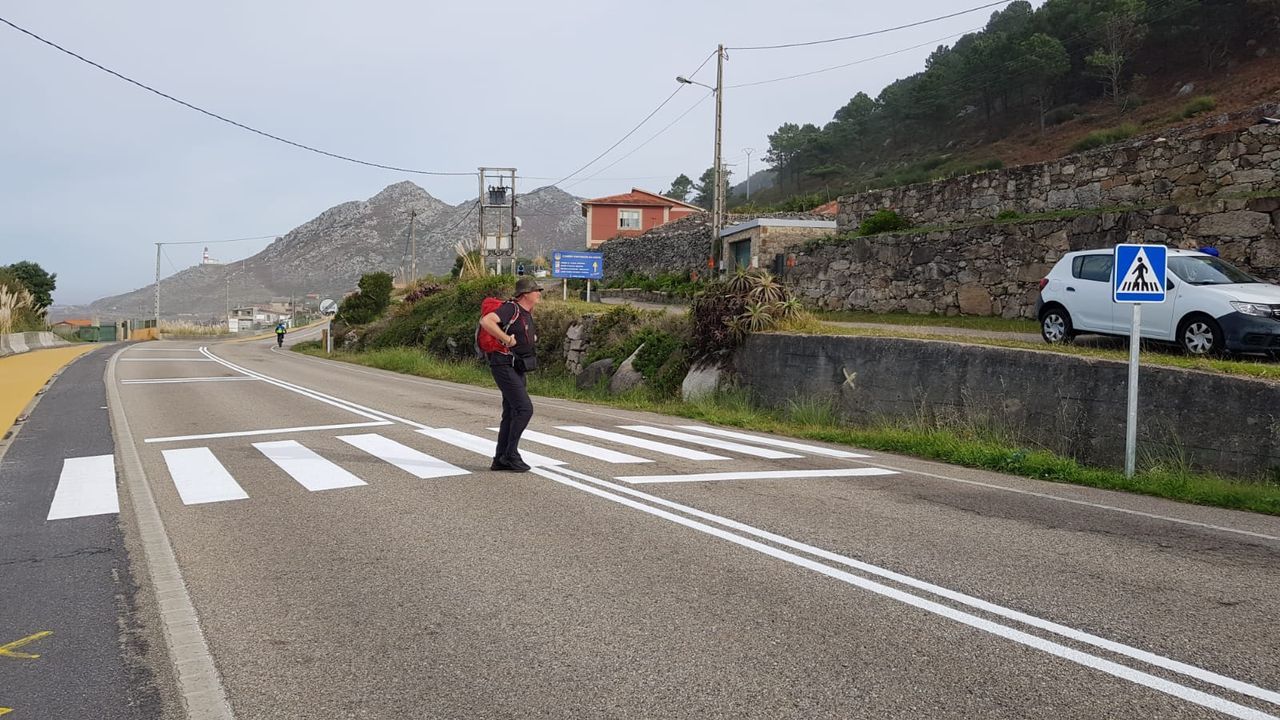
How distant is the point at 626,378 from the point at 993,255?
8392mm

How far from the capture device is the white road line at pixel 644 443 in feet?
33.1

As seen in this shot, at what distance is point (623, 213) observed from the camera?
217 ft

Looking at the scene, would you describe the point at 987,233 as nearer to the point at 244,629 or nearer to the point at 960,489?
the point at 960,489

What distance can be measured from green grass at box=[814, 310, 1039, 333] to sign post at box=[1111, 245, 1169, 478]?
7695 mm

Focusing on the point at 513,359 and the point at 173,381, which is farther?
the point at 173,381

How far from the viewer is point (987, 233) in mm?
18797

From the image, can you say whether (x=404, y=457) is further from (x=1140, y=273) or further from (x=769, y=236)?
(x=769, y=236)

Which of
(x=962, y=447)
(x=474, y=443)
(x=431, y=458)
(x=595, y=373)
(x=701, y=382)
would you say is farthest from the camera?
(x=595, y=373)

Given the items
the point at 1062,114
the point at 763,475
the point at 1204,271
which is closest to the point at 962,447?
the point at 763,475

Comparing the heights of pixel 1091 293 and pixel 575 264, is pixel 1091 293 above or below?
below

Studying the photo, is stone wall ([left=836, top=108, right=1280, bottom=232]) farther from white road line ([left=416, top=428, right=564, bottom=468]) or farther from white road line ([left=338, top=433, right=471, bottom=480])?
white road line ([left=338, top=433, right=471, bottom=480])

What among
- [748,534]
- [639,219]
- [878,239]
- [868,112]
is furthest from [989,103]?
[748,534]

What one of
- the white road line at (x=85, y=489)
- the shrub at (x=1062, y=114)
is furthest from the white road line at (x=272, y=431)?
the shrub at (x=1062, y=114)

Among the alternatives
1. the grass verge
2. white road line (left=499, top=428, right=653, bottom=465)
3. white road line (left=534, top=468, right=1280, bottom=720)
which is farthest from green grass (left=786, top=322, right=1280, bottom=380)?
white road line (left=534, top=468, right=1280, bottom=720)
